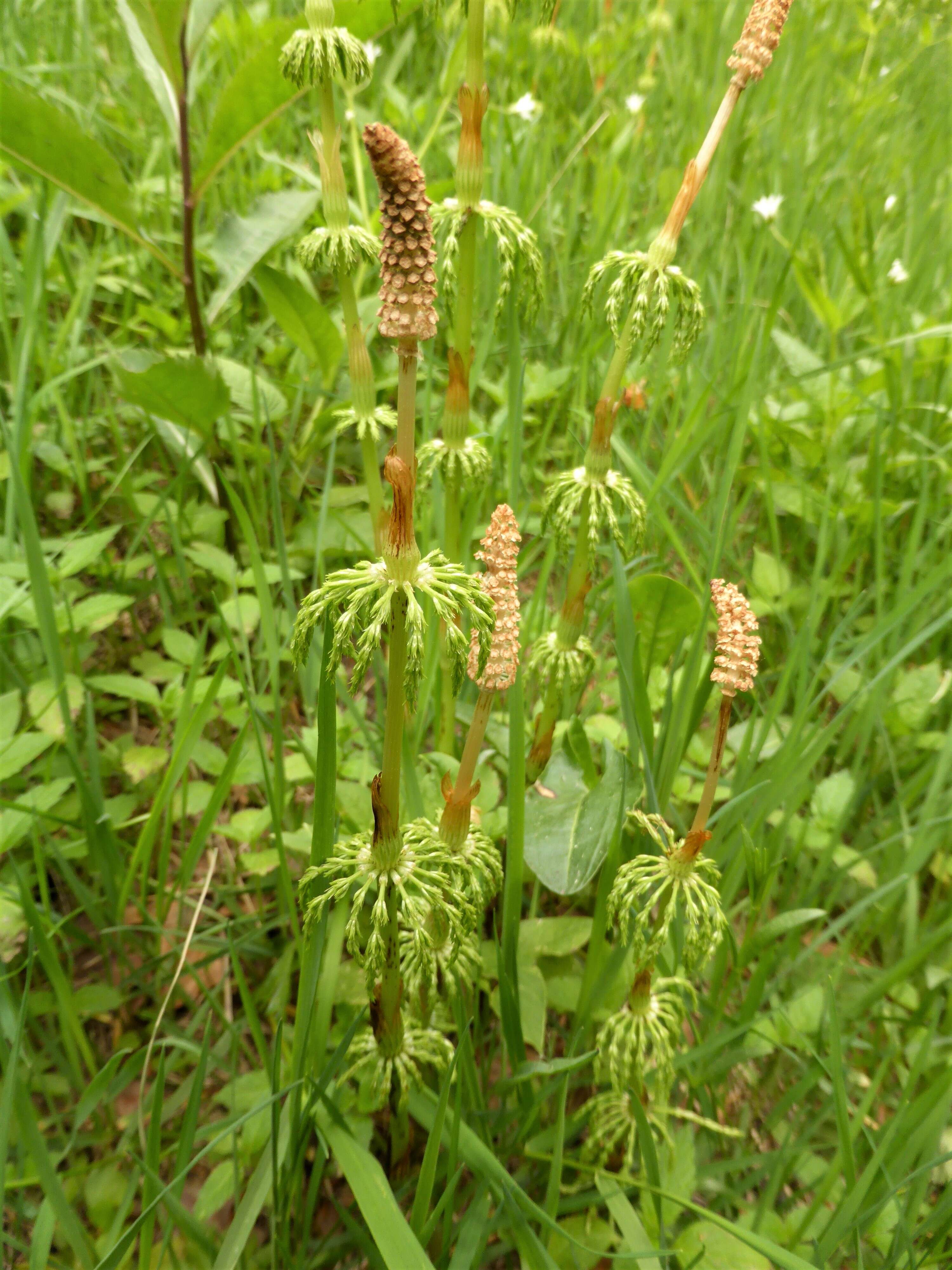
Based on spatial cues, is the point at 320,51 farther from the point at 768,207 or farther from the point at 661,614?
the point at 768,207

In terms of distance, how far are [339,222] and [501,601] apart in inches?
34.6

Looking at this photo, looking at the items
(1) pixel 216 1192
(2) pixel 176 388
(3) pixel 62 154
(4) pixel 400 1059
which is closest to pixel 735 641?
(4) pixel 400 1059

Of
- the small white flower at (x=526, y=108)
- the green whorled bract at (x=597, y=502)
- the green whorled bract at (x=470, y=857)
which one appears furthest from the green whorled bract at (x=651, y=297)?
the small white flower at (x=526, y=108)

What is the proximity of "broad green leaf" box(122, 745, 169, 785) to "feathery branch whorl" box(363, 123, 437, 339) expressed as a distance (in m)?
1.20

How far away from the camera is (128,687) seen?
184 centimetres

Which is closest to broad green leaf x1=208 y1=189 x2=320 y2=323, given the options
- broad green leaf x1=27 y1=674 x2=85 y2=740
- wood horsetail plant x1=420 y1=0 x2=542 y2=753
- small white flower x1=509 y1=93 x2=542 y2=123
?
wood horsetail plant x1=420 y1=0 x2=542 y2=753

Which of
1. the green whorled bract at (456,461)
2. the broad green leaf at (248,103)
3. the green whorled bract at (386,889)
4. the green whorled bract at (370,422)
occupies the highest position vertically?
the broad green leaf at (248,103)

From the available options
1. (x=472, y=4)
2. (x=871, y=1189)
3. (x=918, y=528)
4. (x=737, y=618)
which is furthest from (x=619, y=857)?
(x=472, y=4)

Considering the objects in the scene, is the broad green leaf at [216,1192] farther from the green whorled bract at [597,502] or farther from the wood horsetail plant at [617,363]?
the green whorled bract at [597,502]

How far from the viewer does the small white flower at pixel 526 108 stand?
314 cm

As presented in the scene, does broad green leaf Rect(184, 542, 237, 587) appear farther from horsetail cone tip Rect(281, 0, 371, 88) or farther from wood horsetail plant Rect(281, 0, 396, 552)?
horsetail cone tip Rect(281, 0, 371, 88)

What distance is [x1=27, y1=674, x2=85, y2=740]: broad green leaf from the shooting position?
1717 millimetres

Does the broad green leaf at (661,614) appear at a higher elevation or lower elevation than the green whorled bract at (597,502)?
lower

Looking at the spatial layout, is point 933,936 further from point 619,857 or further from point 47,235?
point 47,235
